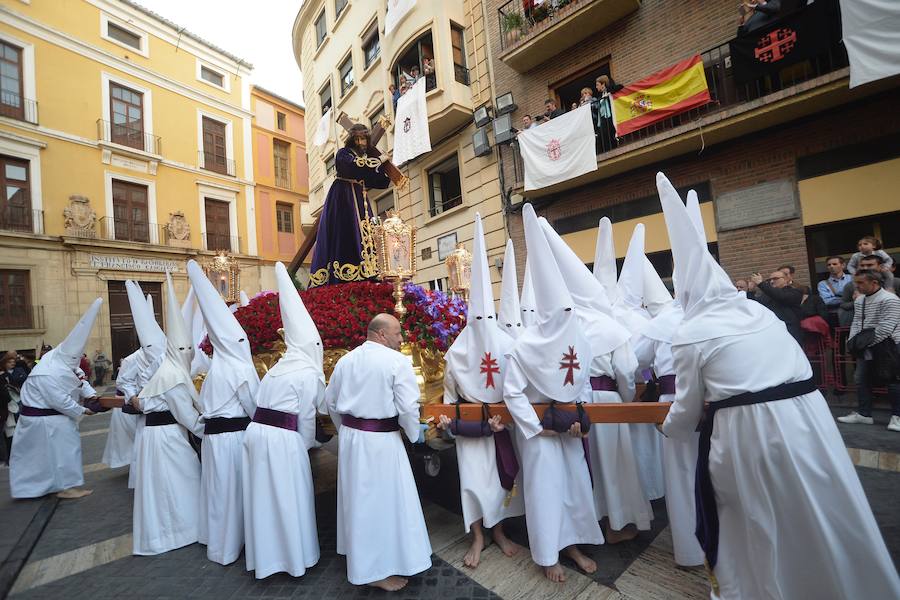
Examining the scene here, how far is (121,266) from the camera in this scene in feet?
59.5

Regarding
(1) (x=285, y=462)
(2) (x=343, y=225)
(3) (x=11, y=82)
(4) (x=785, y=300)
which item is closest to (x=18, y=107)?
(3) (x=11, y=82)

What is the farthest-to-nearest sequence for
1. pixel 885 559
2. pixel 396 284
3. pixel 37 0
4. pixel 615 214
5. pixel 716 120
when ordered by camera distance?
pixel 37 0, pixel 615 214, pixel 716 120, pixel 396 284, pixel 885 559

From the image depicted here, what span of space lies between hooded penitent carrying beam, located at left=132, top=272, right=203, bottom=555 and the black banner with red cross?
9471 mm

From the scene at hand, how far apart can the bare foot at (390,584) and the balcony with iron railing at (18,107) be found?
71.6 feet

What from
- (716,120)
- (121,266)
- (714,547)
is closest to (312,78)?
(121,266)

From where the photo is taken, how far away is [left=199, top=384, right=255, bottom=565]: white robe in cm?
352

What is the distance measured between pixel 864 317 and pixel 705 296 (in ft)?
16.0

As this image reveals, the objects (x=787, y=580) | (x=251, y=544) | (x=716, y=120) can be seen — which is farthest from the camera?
(x=716, y=120)

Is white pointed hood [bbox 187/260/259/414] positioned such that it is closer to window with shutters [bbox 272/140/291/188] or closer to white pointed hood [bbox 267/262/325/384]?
white pointed hood [bbox 267/262/325/384]

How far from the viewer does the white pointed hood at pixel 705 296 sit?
2.23 metres

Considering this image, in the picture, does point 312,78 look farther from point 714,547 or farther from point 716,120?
point 714,547

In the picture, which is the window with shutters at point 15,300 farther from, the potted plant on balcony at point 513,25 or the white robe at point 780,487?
the white robe at point 780,487

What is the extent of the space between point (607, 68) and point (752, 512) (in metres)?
10.9

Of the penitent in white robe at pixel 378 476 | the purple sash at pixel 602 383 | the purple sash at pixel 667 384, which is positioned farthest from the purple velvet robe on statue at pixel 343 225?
the purple sash at pixel 667 384
